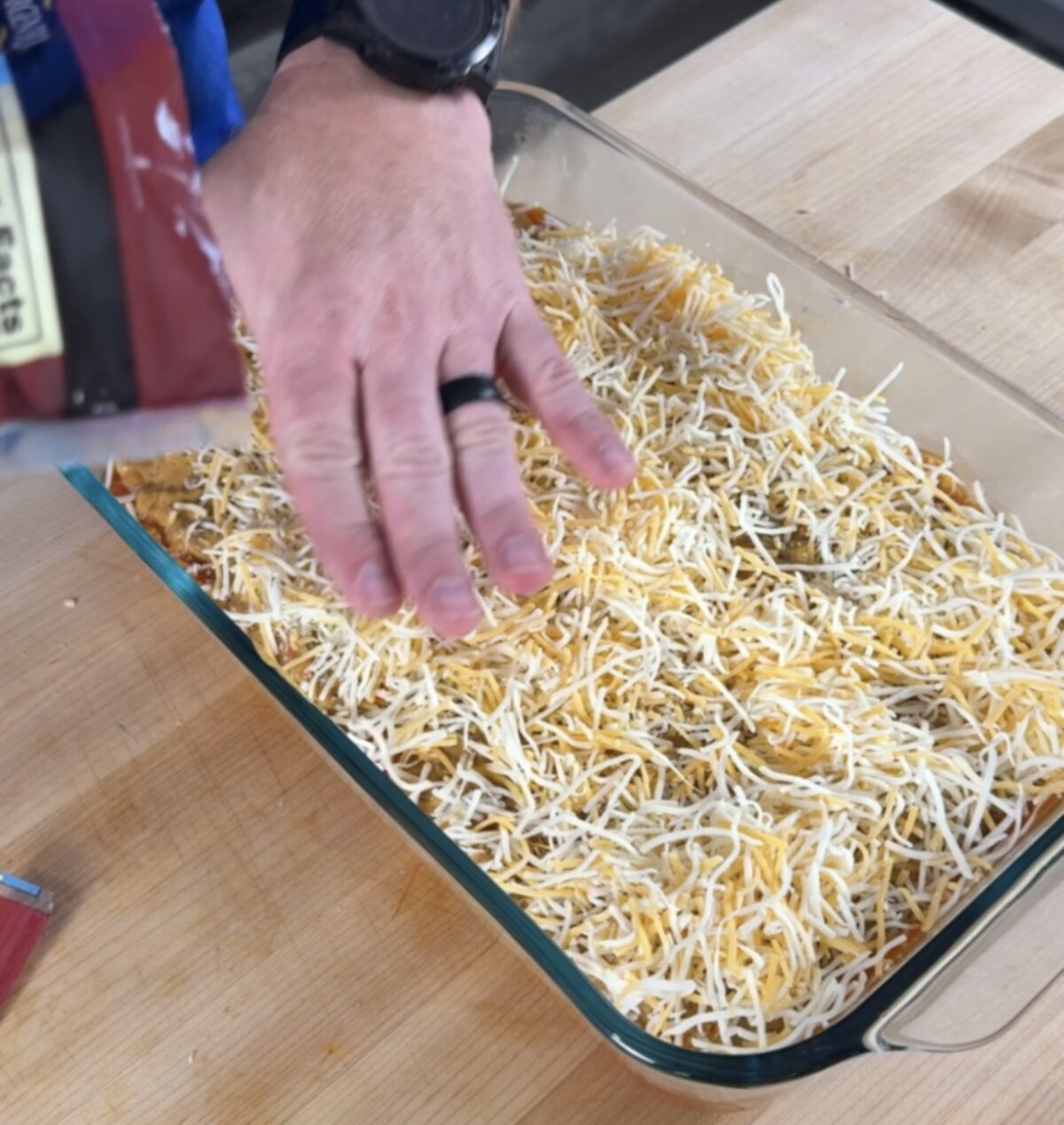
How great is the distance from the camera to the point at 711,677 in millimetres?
607

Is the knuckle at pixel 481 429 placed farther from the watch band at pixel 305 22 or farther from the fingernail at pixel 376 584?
the watch band at pixel 305 22

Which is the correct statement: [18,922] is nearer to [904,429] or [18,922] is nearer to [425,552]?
[425,552]

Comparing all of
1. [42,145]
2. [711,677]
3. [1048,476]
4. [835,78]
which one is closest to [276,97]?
[42,145]

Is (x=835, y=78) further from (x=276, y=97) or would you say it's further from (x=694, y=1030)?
(x=694, y=1030)

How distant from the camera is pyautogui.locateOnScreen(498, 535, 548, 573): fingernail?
51 centimetres

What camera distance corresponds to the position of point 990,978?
1.64 ft

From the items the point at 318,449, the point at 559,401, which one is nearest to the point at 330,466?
the point at 318,449

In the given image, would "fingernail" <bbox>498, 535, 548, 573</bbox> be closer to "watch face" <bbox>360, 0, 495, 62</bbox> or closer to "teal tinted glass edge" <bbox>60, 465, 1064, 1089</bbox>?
"teal tinted glass edge" <bbox>60, 465, 1064, 1089</bbox>

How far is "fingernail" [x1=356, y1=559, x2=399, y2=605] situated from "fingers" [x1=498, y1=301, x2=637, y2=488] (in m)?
0.12

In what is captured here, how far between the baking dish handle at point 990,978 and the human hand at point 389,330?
0.24 m

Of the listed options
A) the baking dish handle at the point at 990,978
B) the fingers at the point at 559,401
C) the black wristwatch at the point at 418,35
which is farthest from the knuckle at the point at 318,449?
the baking dish handle at the point at 990,978

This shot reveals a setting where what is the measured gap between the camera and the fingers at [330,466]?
504 mm

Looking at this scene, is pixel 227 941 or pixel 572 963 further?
pixel 227 941

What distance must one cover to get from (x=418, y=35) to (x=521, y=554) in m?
0.31
